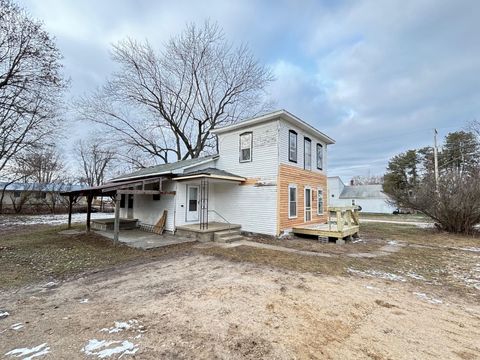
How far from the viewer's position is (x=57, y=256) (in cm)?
743

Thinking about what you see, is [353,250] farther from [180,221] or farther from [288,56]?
[288,56]

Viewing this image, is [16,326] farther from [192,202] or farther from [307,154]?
[307,154]

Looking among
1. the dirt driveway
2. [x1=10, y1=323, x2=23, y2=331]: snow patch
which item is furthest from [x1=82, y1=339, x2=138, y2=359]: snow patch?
[x1=10, y1=323, x2=23, y2=331]: snow patch

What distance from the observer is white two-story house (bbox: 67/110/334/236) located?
34.5 ft

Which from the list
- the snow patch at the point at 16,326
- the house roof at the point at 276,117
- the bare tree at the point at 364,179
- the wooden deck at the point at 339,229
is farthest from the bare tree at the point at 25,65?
the bare tree at the point at 364,179

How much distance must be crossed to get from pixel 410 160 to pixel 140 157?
39.4 meters

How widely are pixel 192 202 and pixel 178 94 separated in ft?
46.8

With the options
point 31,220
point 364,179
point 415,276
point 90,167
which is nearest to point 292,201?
point 415,276

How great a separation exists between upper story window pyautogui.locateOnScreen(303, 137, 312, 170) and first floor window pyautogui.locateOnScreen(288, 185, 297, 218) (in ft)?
5.83

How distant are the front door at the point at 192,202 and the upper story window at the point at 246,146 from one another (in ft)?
9.30

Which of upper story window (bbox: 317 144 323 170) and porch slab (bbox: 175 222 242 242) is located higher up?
upper story window (bbox: 317 144 323 170)

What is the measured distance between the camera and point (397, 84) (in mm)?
15422

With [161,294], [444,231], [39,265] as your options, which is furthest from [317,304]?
[444,231]

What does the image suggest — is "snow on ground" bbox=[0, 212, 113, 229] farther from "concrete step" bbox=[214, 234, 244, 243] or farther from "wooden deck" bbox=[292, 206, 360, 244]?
"wooden deck" bbox=[292, 206, 360, 244]
